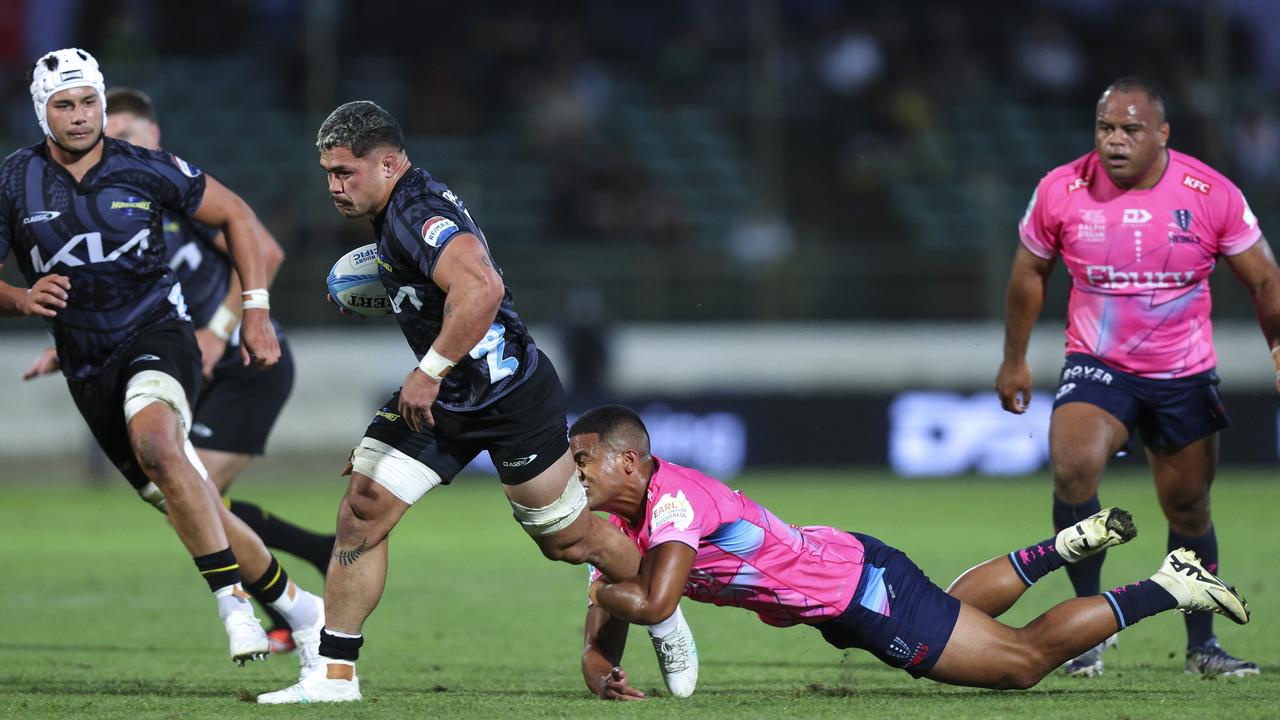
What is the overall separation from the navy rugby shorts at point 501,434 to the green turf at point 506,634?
859 mm

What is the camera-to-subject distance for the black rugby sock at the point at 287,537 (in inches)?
324

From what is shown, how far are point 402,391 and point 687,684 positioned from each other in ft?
5.09

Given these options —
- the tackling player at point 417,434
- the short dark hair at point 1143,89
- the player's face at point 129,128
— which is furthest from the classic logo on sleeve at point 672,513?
the player's face at point 129,128

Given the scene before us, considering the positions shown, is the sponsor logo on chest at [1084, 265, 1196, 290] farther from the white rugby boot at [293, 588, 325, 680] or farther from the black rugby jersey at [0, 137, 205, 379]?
the black rugby jersey at [0, 137, 205, 379]

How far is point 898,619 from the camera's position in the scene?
239 inches

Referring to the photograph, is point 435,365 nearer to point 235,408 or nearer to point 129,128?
point 235,408

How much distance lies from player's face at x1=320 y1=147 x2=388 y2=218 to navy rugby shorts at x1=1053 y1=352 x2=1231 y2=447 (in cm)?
315

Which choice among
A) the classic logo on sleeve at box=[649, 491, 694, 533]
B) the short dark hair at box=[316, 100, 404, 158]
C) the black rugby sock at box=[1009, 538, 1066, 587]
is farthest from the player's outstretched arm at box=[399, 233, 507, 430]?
the black rugby sock at box=[1009, 538, 1066, 587]

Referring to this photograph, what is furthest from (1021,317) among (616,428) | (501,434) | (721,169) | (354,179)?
(721,169)

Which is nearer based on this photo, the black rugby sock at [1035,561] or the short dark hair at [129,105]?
the black rugby sock at [1035,561]

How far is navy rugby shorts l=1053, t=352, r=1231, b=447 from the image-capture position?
23.6 feet

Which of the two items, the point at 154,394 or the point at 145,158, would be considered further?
the point at 145,158

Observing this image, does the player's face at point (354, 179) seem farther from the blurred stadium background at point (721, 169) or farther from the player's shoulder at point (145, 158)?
the blurred stadium background at point (721, 169)

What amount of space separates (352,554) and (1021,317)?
127 inches
